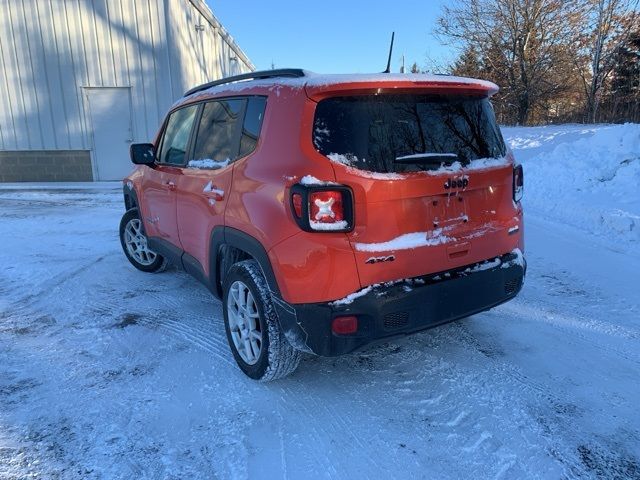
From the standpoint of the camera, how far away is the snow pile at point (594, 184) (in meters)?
6.22

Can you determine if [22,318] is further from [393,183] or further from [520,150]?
[520,150]

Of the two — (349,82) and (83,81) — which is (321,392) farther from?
(83,81)

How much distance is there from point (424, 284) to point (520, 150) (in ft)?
37.1

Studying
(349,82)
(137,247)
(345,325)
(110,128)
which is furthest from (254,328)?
(110,128)

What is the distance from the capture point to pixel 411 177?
2525 mm

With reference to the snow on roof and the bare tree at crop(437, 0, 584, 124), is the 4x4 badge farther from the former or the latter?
the bare tree at crop(437, 0, 584, 124)

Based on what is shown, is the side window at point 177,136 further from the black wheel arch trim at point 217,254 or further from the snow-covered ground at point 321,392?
the snow-covered ground at point 321,392

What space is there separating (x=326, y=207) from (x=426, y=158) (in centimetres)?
66

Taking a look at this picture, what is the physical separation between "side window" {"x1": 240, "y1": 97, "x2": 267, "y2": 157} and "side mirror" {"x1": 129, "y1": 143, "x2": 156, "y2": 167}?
5.85 feet

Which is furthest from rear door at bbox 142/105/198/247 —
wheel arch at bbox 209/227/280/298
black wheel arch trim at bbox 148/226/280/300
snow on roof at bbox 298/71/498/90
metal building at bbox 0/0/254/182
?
metal building at bbox 0/0/254/182

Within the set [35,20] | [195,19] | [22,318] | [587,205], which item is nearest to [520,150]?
[587,205]

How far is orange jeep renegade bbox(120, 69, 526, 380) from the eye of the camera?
8.01ft

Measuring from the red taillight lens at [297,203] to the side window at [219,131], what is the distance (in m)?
0.80

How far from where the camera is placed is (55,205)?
32.6 feet
